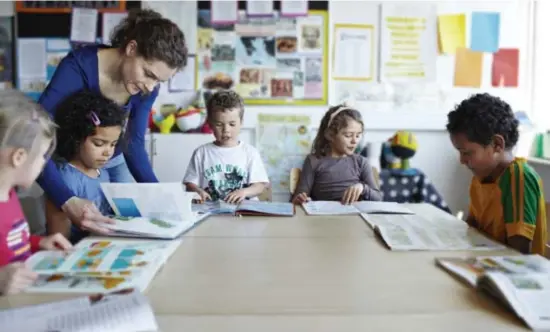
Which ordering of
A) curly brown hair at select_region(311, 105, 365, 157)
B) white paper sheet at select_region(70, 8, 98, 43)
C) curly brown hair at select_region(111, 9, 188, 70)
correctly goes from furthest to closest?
A: white paper sheet at select_region(70, 8, 98, 43), curly brown hair at select_region(311, 105, 365, 157), curly brown hair at select_region(111, 9, 188, 70)

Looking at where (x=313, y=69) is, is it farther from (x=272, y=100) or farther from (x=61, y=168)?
(x=61, y=168)

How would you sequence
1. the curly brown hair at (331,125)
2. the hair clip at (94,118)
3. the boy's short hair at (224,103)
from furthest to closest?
1. the curly brown hair at (331,125)
2. the boy's short hair at (224,103)
3. the hair clip at (94,118)

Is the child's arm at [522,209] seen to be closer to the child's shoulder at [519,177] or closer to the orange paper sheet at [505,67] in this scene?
the child's shoulder at [519,177]

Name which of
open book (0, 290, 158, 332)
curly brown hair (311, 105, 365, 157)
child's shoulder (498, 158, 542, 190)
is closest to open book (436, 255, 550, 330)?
child's shoulder (498, 158, 542, 190)

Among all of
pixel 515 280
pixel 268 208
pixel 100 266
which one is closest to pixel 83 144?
pixel 268 208

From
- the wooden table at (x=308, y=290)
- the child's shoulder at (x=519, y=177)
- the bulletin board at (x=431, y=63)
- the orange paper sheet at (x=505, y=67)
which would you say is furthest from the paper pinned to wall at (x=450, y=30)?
the wooden table at (x=308, y=290)

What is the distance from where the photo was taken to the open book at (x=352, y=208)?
1.78 metres

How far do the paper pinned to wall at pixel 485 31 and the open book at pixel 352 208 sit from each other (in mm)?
1715

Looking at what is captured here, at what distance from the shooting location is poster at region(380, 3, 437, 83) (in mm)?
3162

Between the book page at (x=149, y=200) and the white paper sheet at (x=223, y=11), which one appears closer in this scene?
the book page at (x=149, y=200)

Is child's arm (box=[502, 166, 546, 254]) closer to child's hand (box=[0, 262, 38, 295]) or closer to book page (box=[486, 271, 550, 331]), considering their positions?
book page (box=[486, 271, 550, 331])

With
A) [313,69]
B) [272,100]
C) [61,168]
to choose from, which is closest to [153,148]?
[272,100]

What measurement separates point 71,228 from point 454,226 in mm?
1144

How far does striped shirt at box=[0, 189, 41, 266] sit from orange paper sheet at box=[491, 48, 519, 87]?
9.07 feet
